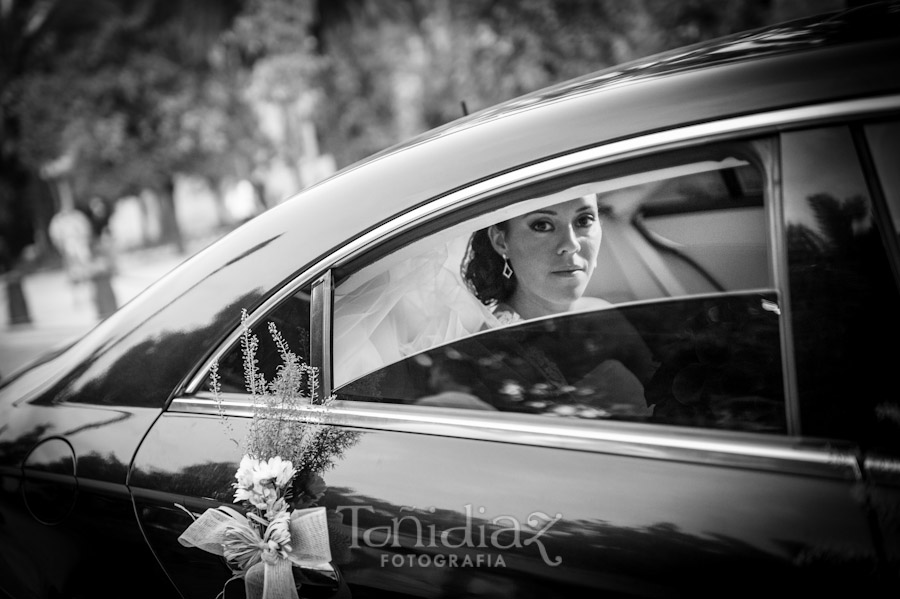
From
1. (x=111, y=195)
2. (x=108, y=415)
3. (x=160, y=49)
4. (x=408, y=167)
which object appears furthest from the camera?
(x=111, y=195)

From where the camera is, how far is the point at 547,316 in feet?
5.26

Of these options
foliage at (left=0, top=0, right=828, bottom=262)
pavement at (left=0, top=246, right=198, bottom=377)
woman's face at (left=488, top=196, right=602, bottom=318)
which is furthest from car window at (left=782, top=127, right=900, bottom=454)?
foliage at (left=0, top=0, right=828, bottom=262)

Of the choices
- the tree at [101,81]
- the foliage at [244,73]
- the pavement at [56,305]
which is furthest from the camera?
the tree at [101,81]

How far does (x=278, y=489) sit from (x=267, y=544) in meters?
0.11

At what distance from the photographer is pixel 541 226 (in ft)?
5.27

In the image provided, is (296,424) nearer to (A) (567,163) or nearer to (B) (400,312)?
(B) (400,312)

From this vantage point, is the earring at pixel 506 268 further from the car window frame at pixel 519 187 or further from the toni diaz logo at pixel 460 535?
the toni diaz logo at pixel 460 535

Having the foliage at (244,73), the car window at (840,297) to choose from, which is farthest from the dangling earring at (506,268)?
the foliage at (244,73)

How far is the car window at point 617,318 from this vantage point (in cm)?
137

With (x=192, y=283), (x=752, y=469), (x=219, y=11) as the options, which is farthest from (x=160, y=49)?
(x=752, y=469)

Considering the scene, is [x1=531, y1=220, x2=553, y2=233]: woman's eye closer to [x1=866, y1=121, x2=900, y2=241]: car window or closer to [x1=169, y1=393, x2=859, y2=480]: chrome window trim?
[x1=169, y1=393, x2=859, y2=480]: chrome window trim

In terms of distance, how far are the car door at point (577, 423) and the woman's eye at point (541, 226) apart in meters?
0.10

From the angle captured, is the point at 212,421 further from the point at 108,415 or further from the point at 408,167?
the point at 408,167

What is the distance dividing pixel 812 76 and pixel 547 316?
0.70 meters
